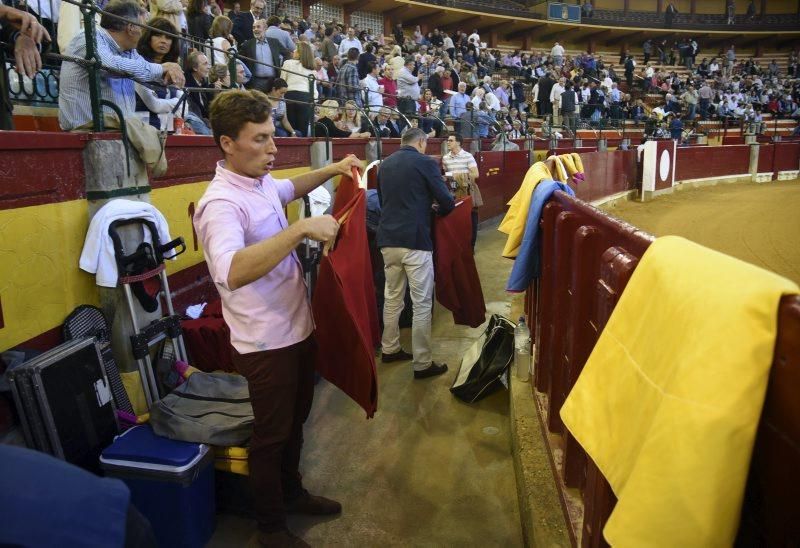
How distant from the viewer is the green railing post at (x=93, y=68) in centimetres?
305

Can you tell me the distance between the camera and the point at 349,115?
909 centimetres

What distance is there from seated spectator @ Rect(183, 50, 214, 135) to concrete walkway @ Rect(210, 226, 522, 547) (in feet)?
8.91

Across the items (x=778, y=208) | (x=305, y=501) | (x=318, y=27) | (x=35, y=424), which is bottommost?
(x=778, y=208)

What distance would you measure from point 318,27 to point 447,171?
12.2 m

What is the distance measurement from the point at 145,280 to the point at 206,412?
0.85 meters

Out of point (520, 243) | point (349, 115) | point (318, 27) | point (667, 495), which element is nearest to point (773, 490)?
point (667, 495)

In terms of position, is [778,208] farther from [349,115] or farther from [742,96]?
[742,96]

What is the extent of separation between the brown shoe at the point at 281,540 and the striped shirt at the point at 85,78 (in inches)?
92.6

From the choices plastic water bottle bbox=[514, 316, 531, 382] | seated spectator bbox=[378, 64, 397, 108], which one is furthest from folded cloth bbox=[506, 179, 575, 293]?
seated spectator bbox=[378, 64, 397, 108]

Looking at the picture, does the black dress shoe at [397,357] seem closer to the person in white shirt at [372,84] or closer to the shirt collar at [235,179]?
the shirt collar at [235,179]

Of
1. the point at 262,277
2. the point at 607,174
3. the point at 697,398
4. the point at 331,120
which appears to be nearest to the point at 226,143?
the point at 262,277

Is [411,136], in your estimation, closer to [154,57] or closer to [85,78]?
[154,57]

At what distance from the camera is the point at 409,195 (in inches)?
167

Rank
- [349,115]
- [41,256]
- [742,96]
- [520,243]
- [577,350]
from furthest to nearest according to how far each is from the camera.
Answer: [742,96] → [349,115] → [520,243] → [41,256] → [577,350]
